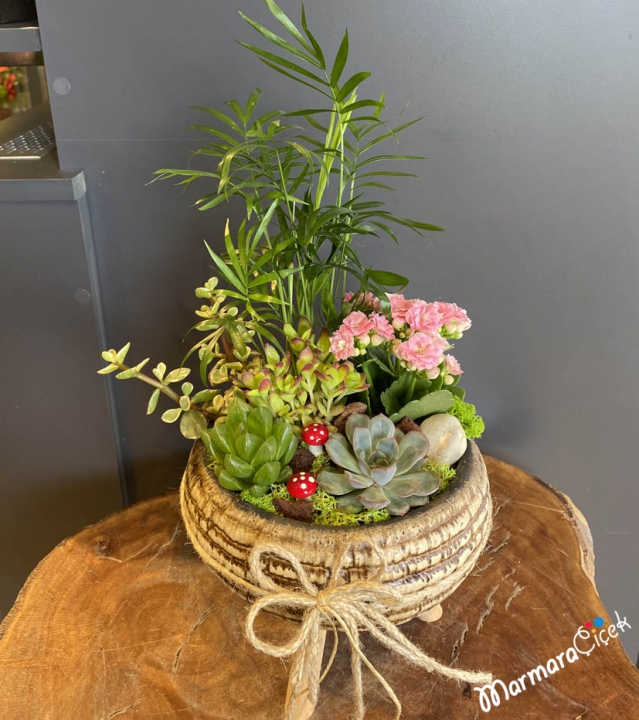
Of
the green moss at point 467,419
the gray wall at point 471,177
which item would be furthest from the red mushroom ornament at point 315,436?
the gray wall at point 471,177

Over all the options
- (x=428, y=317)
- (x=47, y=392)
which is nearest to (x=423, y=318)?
(x=428, y=317)

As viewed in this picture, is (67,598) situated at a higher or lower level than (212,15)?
lower

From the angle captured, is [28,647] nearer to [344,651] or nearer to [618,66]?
[344,651]

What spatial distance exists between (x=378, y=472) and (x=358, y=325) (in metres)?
Result: 0.17

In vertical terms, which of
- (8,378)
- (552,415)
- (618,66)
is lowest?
(552,415)

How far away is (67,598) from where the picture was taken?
2.76ft

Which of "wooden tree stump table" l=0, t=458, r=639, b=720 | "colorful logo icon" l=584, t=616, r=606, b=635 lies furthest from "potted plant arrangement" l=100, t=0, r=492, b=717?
"colorful logo icon" l=584, t=616, r=606, b=635

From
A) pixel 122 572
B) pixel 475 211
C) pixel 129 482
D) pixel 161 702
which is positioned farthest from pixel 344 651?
pixel 475 211

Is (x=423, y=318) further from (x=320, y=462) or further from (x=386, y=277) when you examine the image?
(x=320, y=462)

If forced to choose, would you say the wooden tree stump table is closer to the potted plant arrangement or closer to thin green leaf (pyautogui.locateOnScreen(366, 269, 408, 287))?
the potted plant arrangement

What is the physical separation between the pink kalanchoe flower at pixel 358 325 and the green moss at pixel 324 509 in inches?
7.5

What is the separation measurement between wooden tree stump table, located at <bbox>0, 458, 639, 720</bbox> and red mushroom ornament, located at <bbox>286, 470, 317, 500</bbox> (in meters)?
0.23

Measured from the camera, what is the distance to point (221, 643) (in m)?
0.79

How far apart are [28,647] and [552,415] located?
923 millimetres
